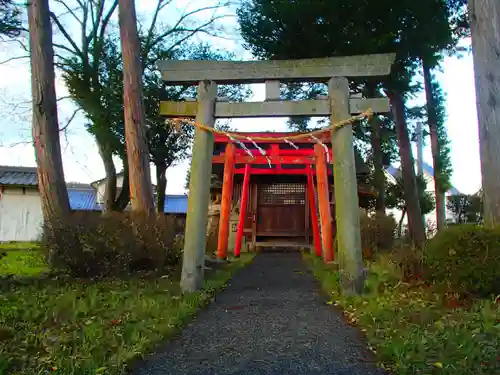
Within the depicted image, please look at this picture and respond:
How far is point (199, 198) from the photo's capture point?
6.75m

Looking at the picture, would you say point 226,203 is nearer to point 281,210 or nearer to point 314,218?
point 314,218

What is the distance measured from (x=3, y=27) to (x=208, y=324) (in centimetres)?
845

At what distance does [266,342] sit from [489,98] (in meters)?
4.73

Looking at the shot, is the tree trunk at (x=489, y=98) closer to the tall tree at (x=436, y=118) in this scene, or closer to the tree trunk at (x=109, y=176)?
the tall tree at (x=436, y=118)

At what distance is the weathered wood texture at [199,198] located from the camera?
21.8 ft

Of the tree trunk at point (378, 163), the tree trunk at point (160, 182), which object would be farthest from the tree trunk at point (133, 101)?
the tree trunk at point (160, 182)

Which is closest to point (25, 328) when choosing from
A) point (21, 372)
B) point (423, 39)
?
point (21, 372)

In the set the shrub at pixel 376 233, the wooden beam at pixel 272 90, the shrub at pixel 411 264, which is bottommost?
the shrub at pixel 411 264

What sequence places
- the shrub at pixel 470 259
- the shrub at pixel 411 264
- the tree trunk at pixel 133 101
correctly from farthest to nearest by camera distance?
the tree trunk at pixel 133 101 < the shrub at pixel 411 264 < the shrub at pixel 470 259

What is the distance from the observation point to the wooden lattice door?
16.5m

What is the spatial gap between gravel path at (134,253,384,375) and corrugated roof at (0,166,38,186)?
23410 mm

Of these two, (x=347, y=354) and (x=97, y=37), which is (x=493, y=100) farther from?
(x=97, y=37)

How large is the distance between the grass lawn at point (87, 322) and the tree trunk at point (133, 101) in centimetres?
361

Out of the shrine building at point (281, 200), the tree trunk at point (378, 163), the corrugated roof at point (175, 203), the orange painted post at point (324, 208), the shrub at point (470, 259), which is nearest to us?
the shrub at point (470, 259)
